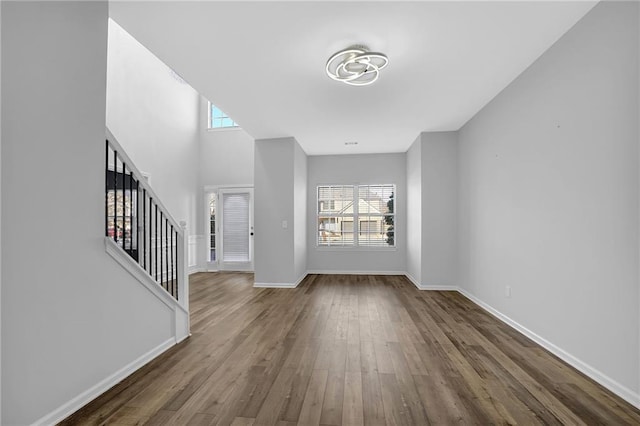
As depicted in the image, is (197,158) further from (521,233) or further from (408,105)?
(521,233)

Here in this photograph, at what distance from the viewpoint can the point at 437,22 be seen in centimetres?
234

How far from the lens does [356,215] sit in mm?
6930

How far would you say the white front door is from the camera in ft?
23.8

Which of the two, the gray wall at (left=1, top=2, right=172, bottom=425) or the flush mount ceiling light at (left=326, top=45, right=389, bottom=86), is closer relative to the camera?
the gray wall at (left=1, top=2, right=172, bottom=425)

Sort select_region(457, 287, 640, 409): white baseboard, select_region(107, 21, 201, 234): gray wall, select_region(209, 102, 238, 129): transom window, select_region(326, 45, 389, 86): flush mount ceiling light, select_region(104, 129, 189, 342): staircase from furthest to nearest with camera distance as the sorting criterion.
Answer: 1. select_region(209, 102, 238, 129): transom window
2. select_region(107, 21, 201, 234): gray wall
3. select_region(326, 45, 389, 86): flush mount ceiling light
4. select_region(104, 129, 189, 342): staircase
5. select_region(457, 287, 640, 409): white baseboard

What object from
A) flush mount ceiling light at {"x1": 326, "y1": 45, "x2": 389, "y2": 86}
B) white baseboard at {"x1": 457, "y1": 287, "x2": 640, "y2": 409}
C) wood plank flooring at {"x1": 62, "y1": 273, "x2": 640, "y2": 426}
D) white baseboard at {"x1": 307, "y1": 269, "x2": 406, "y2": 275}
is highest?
flush mount ceiling light at {"x1": 326, "y1": 45, "x2": 389, "y2": 86}

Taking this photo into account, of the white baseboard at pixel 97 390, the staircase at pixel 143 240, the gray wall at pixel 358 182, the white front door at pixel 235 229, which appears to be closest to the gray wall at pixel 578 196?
the gray wall at pixel 358 182

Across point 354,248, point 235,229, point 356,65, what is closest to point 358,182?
point 354,248

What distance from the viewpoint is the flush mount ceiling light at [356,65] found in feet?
8.77

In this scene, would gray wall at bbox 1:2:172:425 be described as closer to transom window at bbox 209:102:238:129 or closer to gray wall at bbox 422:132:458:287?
gray wall at bbox 422:132:458:287

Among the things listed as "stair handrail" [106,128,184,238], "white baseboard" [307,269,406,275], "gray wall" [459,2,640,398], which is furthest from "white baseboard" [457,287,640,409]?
"stair handrail" [106,128,184,238]

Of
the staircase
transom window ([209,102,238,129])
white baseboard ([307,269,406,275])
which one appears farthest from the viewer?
transom window ([209,102,238,129])

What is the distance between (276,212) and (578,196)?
4247 millimetres

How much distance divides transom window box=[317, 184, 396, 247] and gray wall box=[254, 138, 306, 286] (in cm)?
146
